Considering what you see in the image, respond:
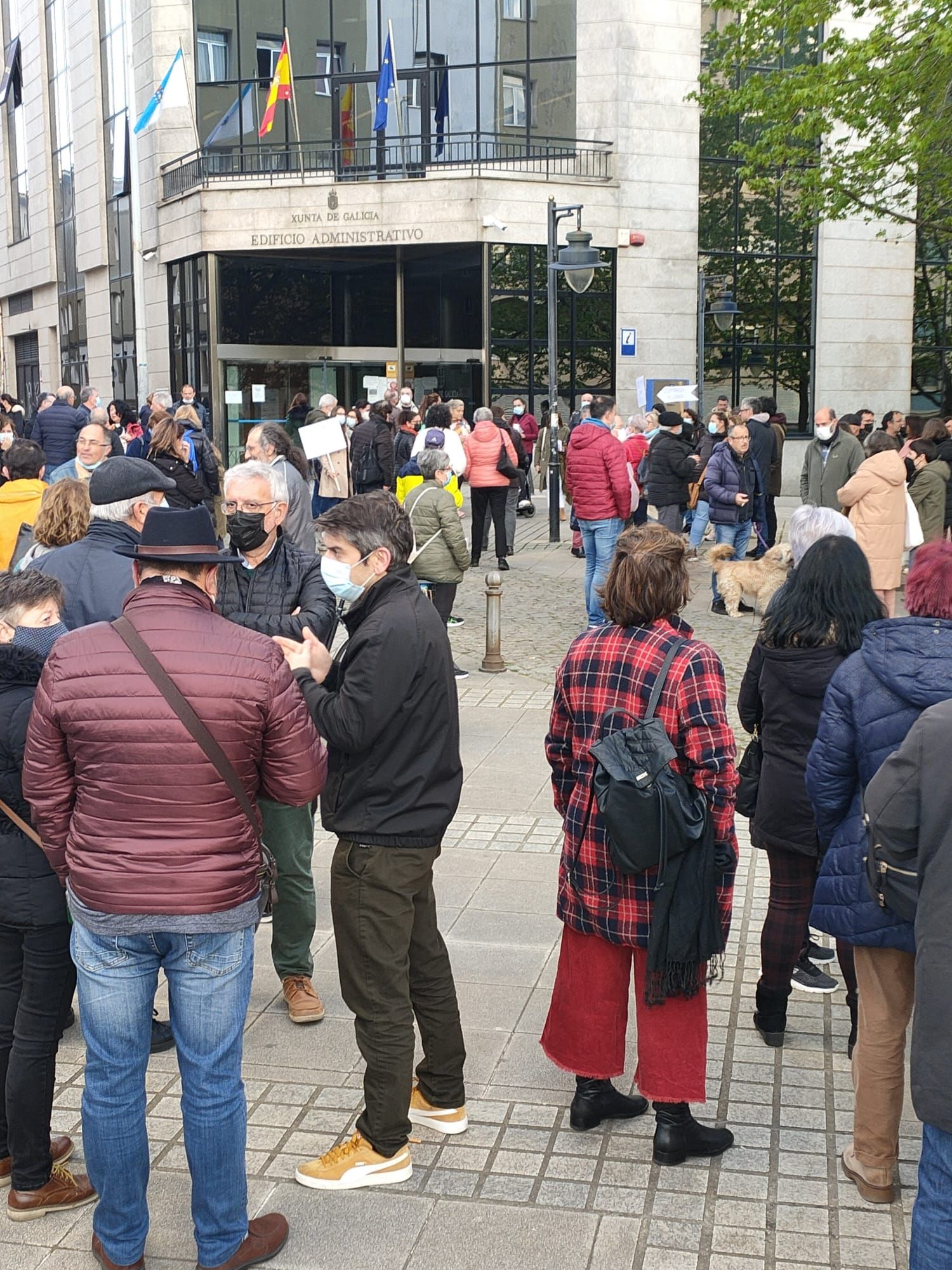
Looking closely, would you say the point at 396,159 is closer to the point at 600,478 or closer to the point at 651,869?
the point at 600,478

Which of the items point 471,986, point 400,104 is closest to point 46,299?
point 400,104

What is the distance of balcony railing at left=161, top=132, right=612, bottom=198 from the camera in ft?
99.7

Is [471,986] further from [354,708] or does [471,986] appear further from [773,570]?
[773,570]

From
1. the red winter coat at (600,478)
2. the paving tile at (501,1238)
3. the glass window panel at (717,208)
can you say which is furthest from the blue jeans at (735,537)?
the glass window panel at (717,208)

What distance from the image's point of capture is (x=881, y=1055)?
410 cm

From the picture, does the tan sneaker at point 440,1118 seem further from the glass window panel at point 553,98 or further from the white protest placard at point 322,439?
the glass window panel at point 553,98

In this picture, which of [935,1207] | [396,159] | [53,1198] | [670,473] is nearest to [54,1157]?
[53,1198]

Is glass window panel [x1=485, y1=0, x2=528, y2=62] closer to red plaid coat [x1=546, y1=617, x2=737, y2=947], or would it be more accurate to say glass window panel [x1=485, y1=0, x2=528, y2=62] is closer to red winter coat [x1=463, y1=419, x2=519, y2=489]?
red winter coat [x1=463, y1=419, x2=519, y2=489]

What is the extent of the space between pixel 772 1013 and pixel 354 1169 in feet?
5.77

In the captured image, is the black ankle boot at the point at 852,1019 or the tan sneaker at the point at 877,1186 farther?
the black ankle boot at the point at 852,1019

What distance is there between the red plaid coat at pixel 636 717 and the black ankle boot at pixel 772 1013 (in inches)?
39.1

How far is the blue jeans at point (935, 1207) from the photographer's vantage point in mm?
3088

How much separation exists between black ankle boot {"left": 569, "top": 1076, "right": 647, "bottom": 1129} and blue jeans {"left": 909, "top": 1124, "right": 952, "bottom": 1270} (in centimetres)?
146

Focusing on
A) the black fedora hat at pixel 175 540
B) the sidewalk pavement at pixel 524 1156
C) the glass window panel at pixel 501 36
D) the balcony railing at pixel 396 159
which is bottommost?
the sidewalk pavement at pixel 524 1156
